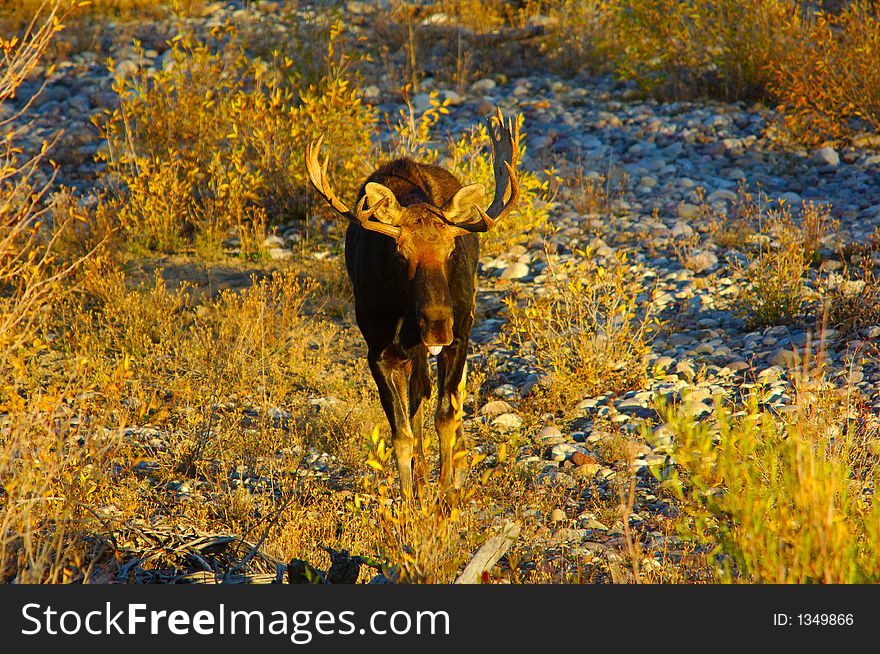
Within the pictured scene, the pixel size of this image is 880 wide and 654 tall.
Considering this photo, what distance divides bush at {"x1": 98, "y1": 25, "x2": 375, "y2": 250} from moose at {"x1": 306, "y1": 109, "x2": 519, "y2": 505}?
5.01 m

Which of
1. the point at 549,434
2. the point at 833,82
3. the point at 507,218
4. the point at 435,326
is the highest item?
the point at 833,82

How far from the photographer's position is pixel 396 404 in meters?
6.64

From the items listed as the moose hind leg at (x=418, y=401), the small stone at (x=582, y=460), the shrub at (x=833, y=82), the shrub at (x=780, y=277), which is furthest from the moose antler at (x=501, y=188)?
the shrub at (x=833, y=82)

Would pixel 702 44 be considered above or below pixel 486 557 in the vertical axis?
above

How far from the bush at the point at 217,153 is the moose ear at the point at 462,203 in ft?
18.7

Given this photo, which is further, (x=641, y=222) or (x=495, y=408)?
(x=641, y=222)

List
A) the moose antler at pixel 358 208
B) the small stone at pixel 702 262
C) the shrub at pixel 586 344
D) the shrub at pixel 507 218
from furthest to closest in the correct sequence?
1. the shrub at pixel 507 218
2. the small stone at pixel 702 262
3. the shrub at pixel 586 344
4. the moose antler at pixel 358 208

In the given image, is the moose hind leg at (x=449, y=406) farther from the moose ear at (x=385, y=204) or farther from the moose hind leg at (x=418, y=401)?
the moose ear at (x=385, y=204)

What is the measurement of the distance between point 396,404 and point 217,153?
256 inches

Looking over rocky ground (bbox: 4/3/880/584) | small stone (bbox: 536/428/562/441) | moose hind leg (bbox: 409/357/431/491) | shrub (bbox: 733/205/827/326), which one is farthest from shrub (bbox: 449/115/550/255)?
moose hind leg (bbox: 409/357/431/491)

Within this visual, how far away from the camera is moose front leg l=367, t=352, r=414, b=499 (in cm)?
659

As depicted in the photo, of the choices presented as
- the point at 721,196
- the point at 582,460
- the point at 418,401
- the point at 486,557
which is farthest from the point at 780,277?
the point at 486,557

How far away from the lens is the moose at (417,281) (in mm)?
5730

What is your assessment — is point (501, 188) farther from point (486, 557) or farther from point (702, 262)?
point (702, 262)
